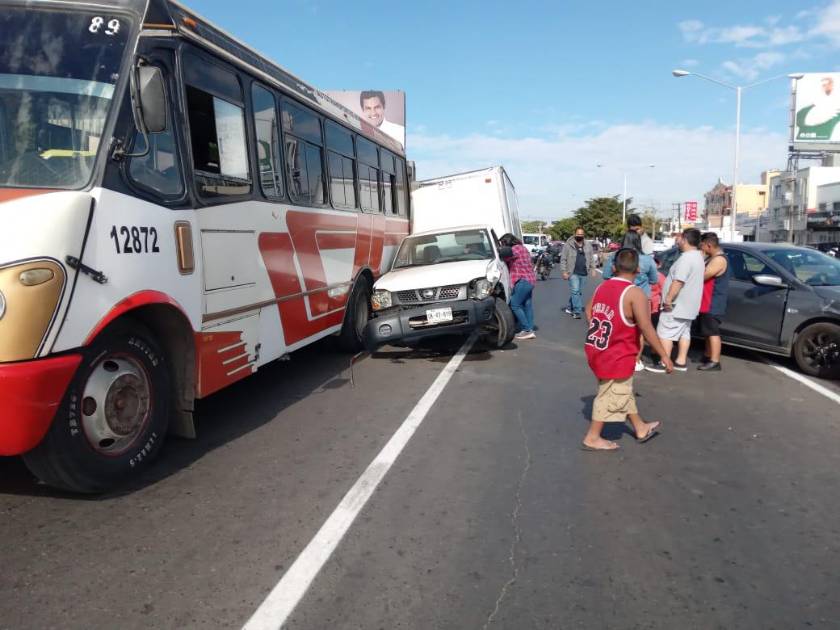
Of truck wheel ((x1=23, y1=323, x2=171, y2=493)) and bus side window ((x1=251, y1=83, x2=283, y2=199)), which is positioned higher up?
bus side window ((x1=251, y1=83, x2=283, y2=199))

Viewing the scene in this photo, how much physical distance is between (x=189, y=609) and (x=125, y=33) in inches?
135

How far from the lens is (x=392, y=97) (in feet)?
109

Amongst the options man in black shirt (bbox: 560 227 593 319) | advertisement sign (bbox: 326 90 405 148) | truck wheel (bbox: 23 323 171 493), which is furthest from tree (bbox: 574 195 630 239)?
truck wheel (bbox: 23 323 171 493)

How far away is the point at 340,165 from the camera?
864cm

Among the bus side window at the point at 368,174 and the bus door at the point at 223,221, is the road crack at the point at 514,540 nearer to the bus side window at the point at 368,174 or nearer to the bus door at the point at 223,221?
the bus door at the point at 223,221

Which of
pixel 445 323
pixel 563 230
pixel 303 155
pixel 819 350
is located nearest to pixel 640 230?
pixel 819 350

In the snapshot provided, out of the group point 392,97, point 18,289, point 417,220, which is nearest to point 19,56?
point 18,289

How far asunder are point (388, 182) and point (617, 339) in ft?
23.0

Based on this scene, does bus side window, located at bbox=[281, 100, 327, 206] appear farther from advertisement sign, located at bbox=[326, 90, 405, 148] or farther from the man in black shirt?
advertisement sign, located at bbox=[326, 90, 405, 148]

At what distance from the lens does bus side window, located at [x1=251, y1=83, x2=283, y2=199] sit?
242 inches

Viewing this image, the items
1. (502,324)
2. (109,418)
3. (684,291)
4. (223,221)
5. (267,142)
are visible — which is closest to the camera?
(109,418)

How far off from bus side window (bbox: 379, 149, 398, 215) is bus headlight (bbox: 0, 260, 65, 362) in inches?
300

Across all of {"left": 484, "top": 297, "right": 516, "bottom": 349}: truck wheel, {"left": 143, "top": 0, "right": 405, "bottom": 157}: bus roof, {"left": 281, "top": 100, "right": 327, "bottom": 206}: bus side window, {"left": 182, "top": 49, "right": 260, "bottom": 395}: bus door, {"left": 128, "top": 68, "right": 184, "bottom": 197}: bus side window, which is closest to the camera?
{"left": 128, "top": 68, "right": 184, "bottom": 197}: bus side window

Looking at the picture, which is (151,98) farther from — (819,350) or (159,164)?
(819,350)
